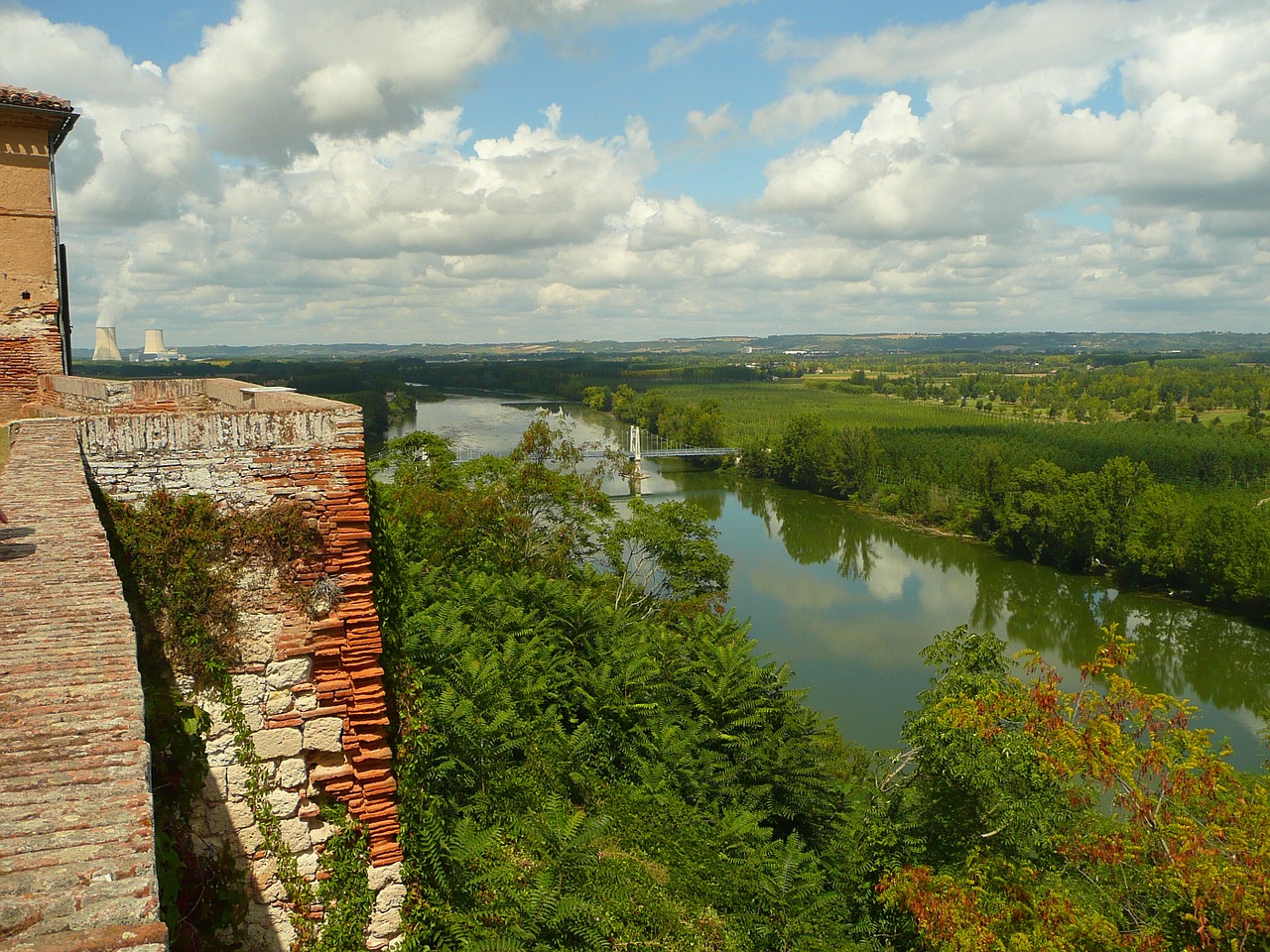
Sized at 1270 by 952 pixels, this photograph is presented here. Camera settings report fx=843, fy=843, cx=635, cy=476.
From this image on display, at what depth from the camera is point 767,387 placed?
15412 cm

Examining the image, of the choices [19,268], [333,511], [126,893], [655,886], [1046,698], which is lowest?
[655,886]

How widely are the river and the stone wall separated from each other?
14918 mm

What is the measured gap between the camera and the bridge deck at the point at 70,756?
207cm

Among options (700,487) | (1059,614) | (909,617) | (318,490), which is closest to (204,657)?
(318,490)

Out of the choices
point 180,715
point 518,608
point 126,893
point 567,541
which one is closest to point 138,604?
point 180,715

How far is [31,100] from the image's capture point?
10898 millimetres

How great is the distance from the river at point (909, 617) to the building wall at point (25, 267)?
14.9 metres

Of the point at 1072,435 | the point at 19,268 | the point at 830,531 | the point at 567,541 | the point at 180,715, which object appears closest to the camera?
the point at 180,715

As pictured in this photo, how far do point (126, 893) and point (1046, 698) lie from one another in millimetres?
10441

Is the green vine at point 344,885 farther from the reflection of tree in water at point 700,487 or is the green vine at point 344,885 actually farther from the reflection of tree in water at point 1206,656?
the reflection of tree in water at point 700,487

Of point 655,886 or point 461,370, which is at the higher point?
point 461,370

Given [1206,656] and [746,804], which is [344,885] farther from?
[1206,656]

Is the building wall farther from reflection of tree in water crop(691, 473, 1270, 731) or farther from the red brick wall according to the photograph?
reflection of tree in water crop(691, 473, 1270, 731)

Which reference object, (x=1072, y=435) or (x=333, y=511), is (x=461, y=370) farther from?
(x=333, y=511)
